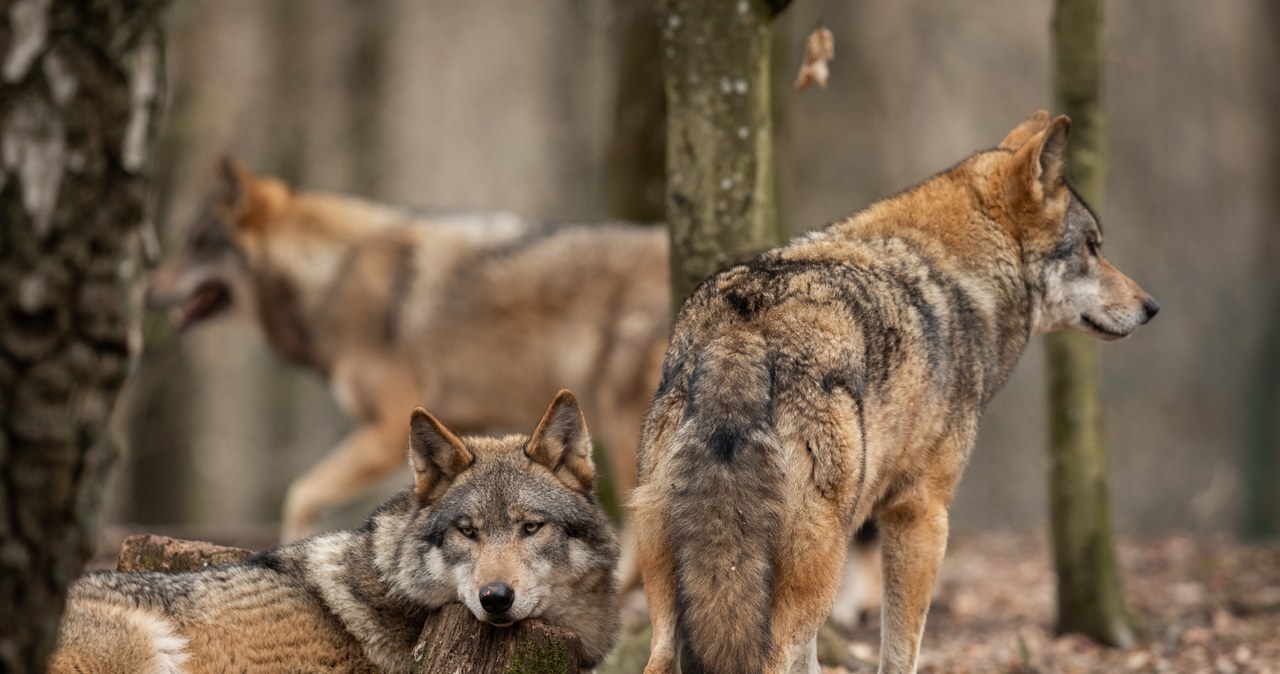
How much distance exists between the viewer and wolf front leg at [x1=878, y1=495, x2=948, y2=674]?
5102mm

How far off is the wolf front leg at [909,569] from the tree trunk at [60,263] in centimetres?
309

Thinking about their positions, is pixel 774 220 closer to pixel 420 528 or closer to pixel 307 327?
pixel 420 528

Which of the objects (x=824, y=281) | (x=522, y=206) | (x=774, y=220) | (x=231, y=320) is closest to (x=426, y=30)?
(x=522, y=206)

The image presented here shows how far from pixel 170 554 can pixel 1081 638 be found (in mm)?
4989

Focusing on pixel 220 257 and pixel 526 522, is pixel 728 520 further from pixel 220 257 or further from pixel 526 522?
pixel 220 257

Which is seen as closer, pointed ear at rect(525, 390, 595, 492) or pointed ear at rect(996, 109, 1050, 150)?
pointed ear at rect(525, 390, 595, 492)

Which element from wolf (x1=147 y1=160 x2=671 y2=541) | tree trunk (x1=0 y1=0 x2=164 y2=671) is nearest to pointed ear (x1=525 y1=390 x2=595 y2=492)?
tree trunk (x1=0 y1=0 x2=164 y2=671)

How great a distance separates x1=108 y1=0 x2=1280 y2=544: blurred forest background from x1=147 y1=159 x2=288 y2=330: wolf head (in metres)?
4.33

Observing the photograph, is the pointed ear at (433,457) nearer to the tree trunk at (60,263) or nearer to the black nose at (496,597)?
the black nose at (496,597)

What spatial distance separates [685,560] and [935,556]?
1356 mm

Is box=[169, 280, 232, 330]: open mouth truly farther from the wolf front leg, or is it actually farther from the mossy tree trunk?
the mossy tree trunk

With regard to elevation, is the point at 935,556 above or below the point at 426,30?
below

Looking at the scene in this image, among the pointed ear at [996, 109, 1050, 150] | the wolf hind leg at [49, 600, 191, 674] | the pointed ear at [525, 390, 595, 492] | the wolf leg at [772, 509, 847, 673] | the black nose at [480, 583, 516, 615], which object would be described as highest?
the pointed ear at [996, 109, 1050, 150]

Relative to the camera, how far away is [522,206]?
2052cm
